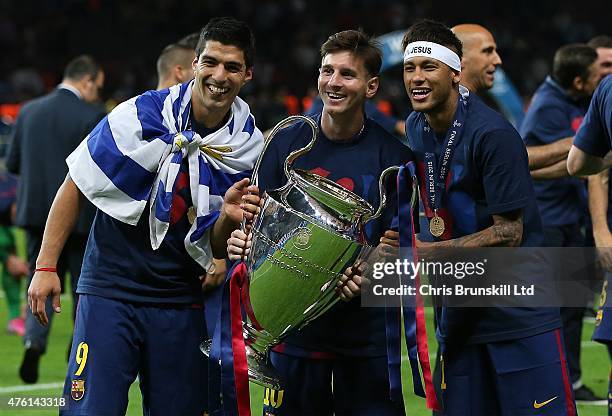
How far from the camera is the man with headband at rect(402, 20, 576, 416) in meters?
4.23

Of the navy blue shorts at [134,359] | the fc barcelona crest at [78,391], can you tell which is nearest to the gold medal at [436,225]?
the navy blue shorts at [134,359]

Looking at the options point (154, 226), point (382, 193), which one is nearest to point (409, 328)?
point (382, 193)

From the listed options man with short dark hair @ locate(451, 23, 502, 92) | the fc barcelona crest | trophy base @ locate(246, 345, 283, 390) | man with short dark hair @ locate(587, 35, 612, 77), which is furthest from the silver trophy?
man with short dark hair @ locate(587, 35, 612, 77)

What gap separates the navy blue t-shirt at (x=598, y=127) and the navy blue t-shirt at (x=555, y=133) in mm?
1968

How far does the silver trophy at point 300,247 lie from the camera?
397cm

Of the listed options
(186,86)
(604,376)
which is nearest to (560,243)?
(604,376)

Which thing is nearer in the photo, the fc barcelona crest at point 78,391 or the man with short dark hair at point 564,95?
the fc barcelona crest at point 78,391

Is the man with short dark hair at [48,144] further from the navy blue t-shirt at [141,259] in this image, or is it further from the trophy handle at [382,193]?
the trophy handle at [382,193]

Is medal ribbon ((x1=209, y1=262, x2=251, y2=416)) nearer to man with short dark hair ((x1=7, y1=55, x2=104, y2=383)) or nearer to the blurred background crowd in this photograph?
man with short dark hair ((x1=7, y1=55, x2=104, y2=383))

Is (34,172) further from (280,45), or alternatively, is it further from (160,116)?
(280,45)

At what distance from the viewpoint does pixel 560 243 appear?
762 cm

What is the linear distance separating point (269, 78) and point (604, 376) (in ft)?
60.1

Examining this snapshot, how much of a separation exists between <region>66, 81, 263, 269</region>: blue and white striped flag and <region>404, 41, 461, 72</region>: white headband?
74 centimetres

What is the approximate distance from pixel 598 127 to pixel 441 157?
2.93 ft
